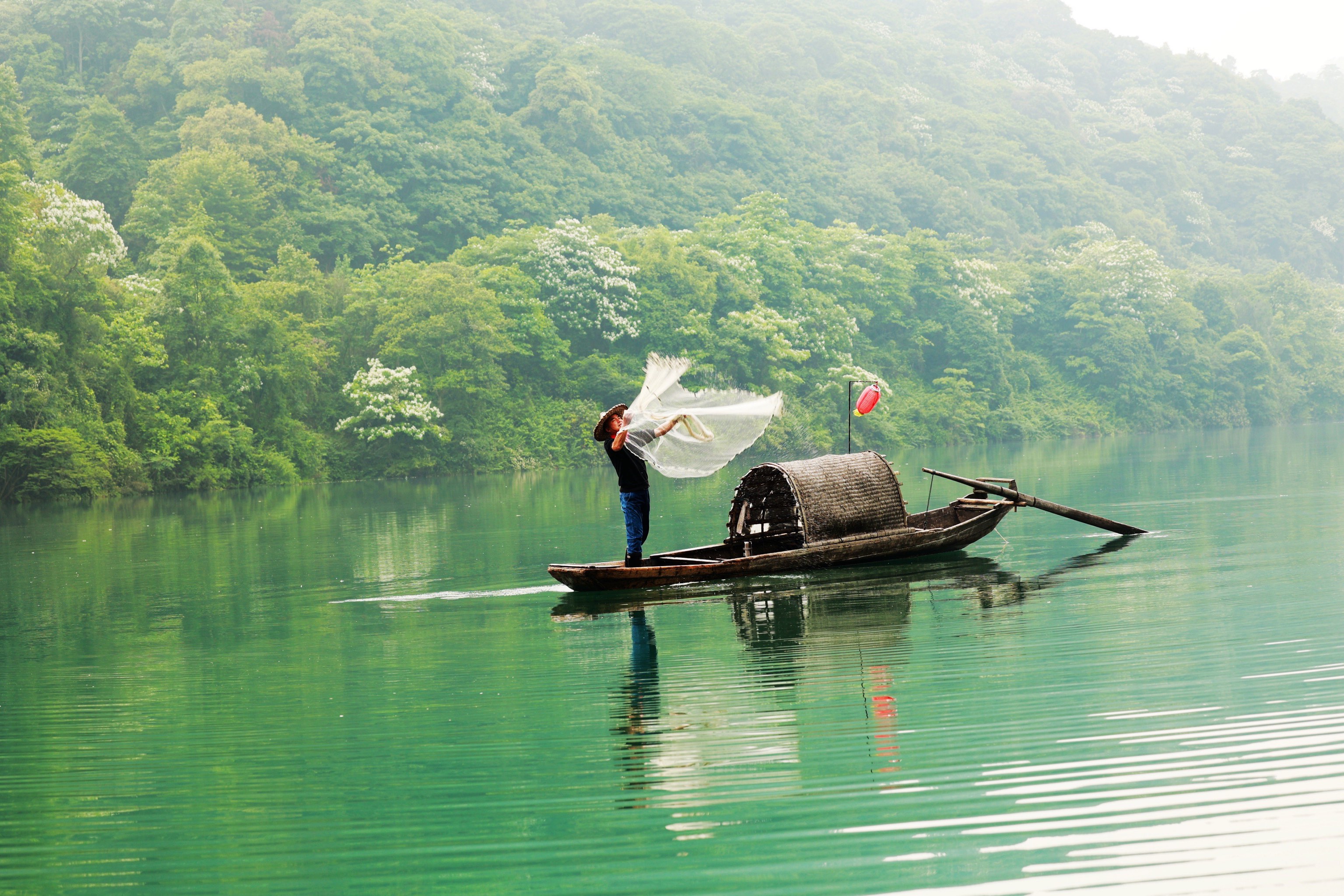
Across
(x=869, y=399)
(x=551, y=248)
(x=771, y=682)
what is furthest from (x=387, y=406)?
(x=771, y=682)

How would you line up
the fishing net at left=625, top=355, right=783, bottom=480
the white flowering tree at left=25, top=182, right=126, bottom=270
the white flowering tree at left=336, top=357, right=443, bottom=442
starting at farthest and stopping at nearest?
the white flowering tree at left=336, top=357, right=443, bottom=442 < the white flowering tree at left=25, top=182, right=126, bottom=270 < the fishing net at left=625, top=355, right=783, bottom=480

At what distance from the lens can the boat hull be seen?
14.7 metres

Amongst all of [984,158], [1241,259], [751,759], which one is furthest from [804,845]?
[1241,259]

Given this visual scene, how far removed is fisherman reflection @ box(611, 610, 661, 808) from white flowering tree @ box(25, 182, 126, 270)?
107 ft

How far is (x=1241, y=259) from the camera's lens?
9788 centimetres

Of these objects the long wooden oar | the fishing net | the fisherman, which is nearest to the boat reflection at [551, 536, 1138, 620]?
the fisherman

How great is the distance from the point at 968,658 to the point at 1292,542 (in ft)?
30.0

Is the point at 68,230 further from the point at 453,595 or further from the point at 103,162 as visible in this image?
the point at 453,595

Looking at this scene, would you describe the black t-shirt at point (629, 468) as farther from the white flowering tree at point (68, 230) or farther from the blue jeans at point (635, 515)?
the white flowering tree at point (68, 230)

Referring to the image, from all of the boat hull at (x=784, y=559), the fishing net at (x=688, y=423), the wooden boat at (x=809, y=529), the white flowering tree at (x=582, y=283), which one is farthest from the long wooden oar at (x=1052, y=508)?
the white flowering tree at (x=582, y=283)

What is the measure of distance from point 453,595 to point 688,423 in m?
3.49

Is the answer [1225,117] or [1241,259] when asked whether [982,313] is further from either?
[1225,117]

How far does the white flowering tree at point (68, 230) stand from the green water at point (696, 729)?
951 inches

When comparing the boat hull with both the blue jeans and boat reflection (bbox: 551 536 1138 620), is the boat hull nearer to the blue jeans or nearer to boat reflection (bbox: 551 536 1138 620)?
boat reflection (bbox: 551 536 1138 620)
